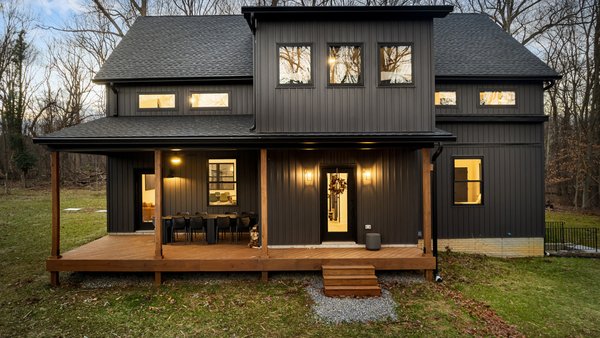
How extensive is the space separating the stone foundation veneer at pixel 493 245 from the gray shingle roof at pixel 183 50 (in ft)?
26.7

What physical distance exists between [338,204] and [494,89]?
6.14m

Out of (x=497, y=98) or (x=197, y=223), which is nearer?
(x=197, y=223)

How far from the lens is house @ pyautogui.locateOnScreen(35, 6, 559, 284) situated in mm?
7359

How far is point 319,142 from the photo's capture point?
719cm

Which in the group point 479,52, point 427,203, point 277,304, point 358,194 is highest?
point 479,52

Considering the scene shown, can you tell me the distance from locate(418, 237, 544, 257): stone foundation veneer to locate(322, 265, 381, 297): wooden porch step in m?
3.95

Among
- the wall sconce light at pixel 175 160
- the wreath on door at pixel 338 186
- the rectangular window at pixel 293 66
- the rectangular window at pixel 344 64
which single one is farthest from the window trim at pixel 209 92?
the wreath on door at pixel 338 186

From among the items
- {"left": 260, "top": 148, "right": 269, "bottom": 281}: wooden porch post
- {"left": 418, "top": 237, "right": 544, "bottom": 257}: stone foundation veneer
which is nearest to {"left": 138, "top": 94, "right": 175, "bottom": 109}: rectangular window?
{"left": 260, "top": 148, "right": 269, "bottom": 281}: wooden porch post

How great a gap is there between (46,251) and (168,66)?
682 cm

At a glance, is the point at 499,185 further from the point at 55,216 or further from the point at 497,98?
the point at 55,216

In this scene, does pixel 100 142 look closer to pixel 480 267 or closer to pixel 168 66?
pixel 168 66

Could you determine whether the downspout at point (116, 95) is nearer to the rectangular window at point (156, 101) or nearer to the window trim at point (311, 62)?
the rectangular window at point (156, 101)

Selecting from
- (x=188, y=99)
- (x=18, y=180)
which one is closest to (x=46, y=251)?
(x=188, y=99)

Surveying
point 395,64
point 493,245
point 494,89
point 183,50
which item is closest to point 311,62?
point 395,64
